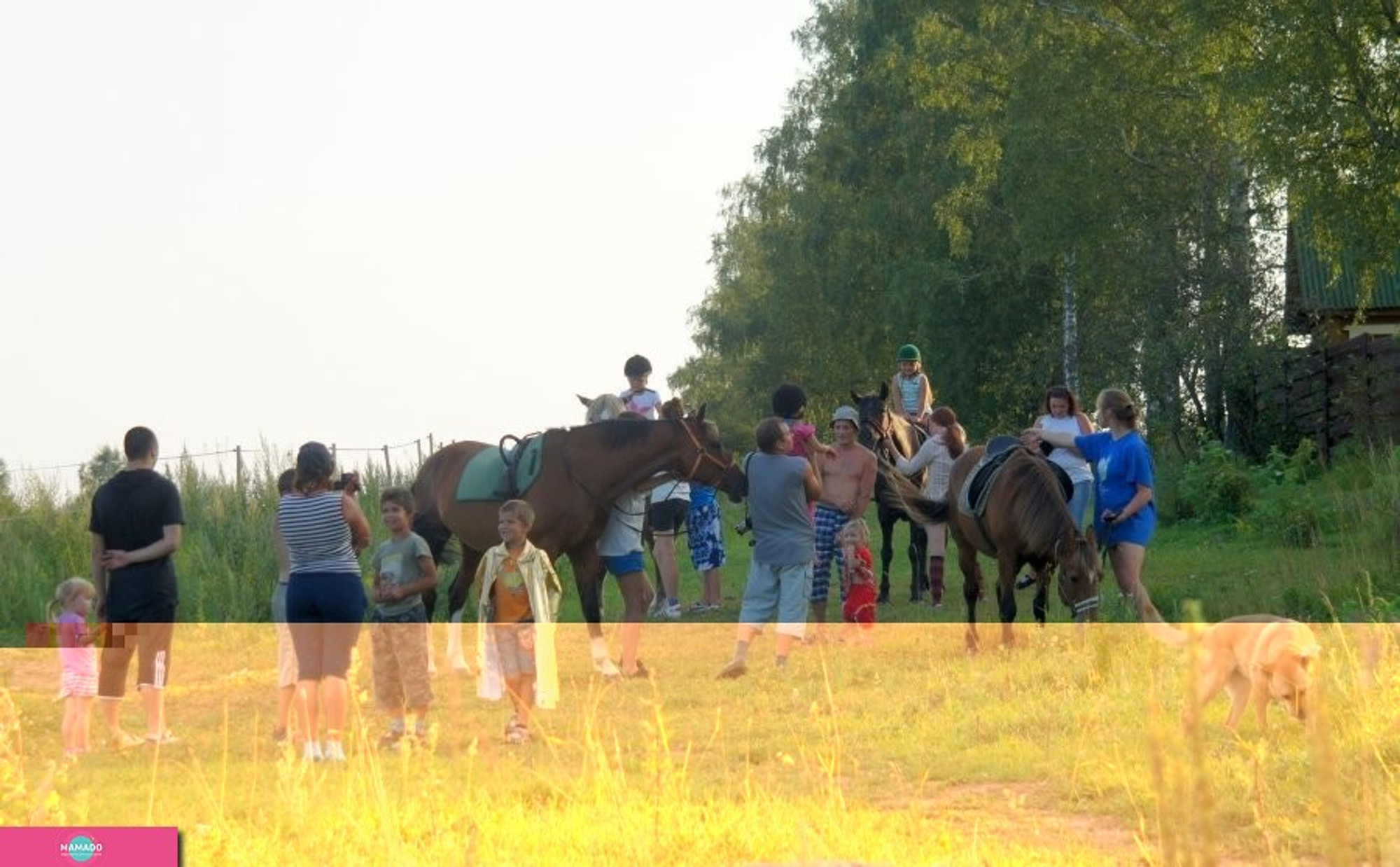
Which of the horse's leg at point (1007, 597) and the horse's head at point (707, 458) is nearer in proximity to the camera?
the horse's leg at point (1007, 597)

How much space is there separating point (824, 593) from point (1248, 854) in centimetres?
854

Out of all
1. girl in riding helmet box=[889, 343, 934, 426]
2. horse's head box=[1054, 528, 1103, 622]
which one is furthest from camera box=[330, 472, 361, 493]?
girl in riding helmet box=[889, 343, 934, 426]

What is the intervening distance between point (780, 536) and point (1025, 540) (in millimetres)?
1655

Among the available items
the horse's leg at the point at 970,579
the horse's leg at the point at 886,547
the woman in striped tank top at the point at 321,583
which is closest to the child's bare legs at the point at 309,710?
the woman in striped tank top at the point at 321,583

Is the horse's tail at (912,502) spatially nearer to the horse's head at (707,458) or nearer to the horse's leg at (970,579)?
the horse's leg at (970,579)

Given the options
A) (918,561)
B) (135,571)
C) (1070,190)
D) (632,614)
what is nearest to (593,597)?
(632,614)

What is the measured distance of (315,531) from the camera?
10.1m

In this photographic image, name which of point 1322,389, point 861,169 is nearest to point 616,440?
point 1322,389

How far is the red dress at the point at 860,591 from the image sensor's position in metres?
15.2

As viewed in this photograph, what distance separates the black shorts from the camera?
58.2 feet

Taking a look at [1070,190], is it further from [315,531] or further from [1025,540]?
[315,531]

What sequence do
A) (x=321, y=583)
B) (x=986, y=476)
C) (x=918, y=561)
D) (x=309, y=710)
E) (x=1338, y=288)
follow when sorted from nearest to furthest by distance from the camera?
1. (x=309, y=710)
2. (x=321, y=583)
3. (x=986, y=476)
4. (x=918, y=561)
5. (x=1338, y=288)

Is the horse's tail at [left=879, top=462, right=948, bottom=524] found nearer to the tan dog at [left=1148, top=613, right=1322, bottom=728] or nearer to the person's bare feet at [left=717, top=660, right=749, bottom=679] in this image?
the person's bare feet at [left=717, top=660, right=749, bottom=679]

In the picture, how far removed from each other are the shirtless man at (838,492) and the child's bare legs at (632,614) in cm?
151
